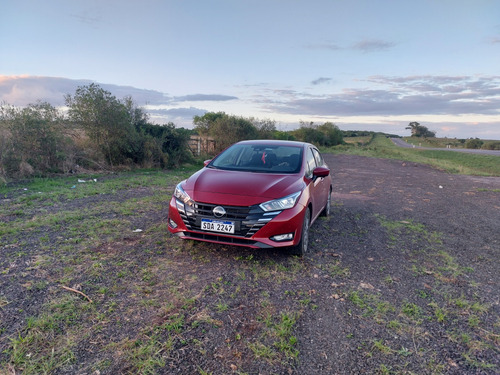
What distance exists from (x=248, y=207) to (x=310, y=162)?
2.07 metres

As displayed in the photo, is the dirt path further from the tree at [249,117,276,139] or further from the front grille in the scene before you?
the tree at [249,117,276,139]

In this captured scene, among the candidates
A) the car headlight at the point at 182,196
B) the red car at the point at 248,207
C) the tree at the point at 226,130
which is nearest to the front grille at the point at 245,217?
the red car at the point at 248,207

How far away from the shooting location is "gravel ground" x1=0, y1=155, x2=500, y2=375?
97.9 inches

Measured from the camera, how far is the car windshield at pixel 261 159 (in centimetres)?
515

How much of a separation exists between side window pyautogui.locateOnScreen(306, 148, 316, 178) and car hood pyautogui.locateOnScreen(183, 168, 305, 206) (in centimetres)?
51

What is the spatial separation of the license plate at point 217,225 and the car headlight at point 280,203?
45cm

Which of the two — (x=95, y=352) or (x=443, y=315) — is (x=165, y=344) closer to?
(x=95, y=352)

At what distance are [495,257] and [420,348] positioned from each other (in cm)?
316

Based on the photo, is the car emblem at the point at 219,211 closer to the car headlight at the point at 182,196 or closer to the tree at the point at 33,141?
the car headlight at the point at 182,196

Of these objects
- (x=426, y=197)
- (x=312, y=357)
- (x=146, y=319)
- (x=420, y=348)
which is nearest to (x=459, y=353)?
(x=420, y=348)

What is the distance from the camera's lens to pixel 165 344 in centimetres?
258

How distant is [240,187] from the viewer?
14.1 feet

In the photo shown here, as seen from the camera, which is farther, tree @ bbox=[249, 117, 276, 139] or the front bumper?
tree @ bbox=[249, 117, 276, 139]

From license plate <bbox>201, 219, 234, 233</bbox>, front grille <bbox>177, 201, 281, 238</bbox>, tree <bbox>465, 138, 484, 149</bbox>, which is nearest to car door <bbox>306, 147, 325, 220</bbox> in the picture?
front grille <bbox>177, 201, 281, 238</bbox>
